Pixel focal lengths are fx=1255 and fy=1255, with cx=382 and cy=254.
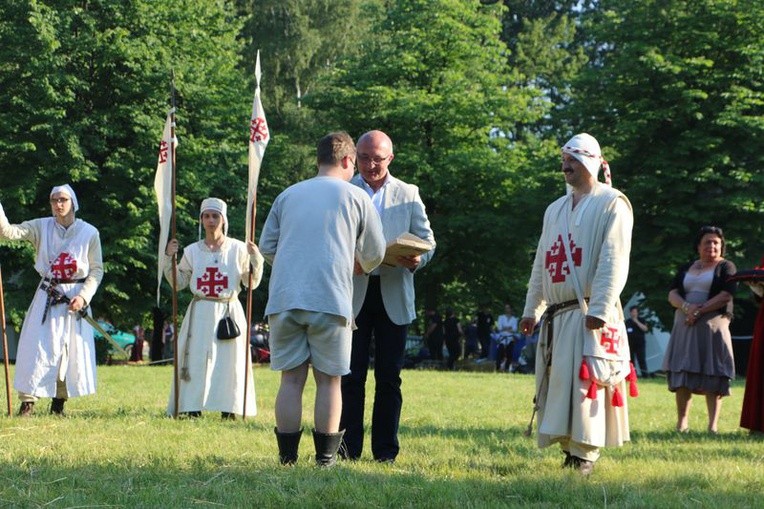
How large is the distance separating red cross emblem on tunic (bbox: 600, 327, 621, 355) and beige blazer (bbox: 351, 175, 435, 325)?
1.16 metres

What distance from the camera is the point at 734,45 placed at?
35.1 m

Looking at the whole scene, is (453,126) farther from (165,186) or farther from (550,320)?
(550,320)

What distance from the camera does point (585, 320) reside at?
7.44 m

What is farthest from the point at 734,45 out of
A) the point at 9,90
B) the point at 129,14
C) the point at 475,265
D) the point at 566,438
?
the point at 566,438

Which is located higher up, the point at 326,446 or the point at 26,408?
the point at 326,446

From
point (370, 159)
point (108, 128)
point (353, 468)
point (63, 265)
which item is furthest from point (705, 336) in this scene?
point (108, 128)

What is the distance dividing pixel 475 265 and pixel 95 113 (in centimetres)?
1253

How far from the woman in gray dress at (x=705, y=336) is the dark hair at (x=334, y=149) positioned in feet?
17.4

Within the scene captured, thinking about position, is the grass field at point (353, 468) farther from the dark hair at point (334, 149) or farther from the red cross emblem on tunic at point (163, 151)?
the red cross emblem on tunic at point (163, 151)

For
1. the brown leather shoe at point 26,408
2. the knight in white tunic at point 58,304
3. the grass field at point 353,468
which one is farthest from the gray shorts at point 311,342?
the brown leather shoe at point 26,408

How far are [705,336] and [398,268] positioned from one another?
15.8 ft

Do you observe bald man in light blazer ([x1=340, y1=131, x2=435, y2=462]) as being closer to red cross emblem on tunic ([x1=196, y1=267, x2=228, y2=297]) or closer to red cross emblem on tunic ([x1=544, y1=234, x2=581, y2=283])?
red cross emblem on tunic ([x1=544, y1=234, x2=581, y2=283])

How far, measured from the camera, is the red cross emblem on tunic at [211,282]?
12211 millimetres

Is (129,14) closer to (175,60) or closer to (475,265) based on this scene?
(175,60)
